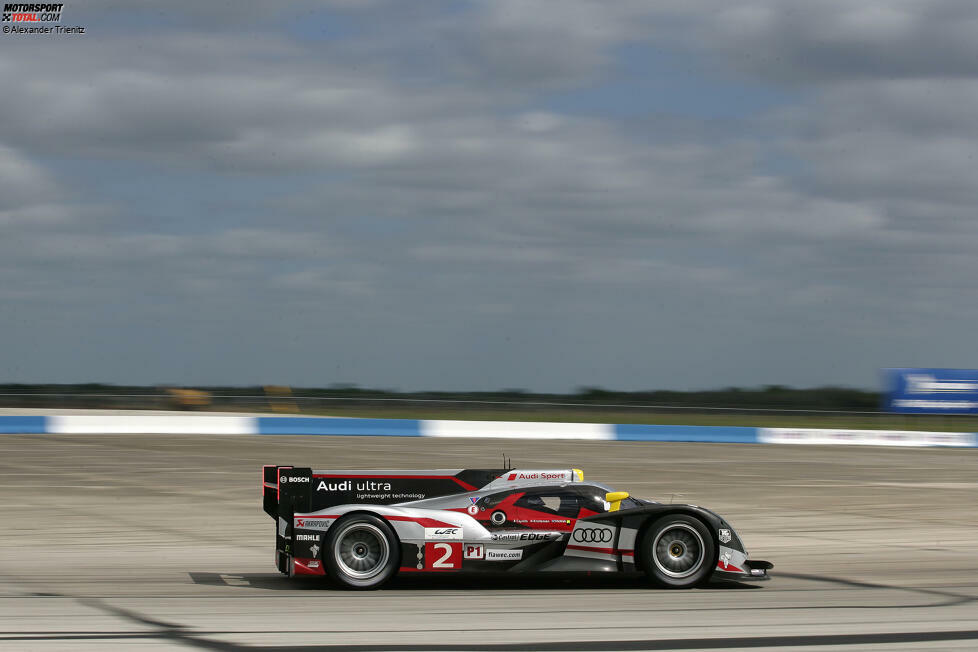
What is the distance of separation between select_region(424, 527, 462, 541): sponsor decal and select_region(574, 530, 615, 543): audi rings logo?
3.07ft

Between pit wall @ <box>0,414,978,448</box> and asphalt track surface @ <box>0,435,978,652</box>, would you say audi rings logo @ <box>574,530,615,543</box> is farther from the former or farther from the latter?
pit wall @ <box>0,414,978,448</box>

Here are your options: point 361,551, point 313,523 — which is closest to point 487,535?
point 361,551

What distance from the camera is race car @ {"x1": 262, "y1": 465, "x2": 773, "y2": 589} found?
28.5ft

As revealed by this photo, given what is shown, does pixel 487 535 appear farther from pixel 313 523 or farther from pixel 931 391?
pixel 931 391

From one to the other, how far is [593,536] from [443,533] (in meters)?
1.18

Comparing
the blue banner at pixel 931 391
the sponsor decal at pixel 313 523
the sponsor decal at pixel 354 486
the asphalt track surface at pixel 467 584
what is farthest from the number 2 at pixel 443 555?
the blue banner at pixel 931 391

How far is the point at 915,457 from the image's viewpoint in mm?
29406

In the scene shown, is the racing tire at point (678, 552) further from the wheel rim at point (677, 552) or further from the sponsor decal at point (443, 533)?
the sponsor decal at point (443, 533)

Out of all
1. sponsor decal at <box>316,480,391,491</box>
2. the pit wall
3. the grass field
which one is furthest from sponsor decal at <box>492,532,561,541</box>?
the grass field

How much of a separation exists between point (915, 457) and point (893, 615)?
2330cm

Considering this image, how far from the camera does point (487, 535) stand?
29.0 feet

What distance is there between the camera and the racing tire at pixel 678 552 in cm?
871

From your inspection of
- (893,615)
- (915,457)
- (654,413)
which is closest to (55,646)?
(893,615)

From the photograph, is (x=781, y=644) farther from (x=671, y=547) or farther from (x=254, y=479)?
(x=254, y=479)
